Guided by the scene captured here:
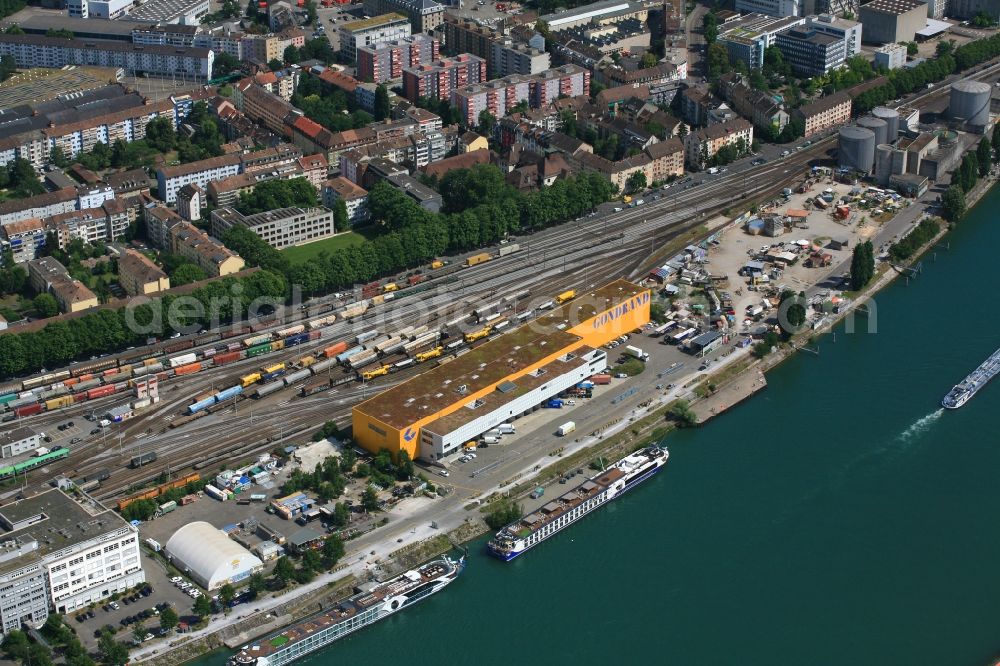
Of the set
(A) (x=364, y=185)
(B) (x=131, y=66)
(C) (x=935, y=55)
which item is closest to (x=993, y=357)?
(A) (x=364, y=185)

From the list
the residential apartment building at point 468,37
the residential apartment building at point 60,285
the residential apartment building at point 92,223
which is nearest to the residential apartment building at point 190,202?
the residential apartment building at point 92,223

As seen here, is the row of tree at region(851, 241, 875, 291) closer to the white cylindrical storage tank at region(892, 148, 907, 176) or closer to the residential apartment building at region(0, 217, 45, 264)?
the white cylindrical storage tank at region(892, 148, 907, 176)

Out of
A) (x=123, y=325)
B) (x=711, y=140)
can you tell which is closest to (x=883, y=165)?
(x=711, y=140)

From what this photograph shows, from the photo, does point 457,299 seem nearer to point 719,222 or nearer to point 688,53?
point 719,222

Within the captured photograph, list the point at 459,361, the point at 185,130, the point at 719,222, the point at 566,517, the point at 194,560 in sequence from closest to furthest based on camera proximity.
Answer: the point at 194,560 < the point at 566,517 < the point at 459,361 < the point at 719,222 < the point at 185,130

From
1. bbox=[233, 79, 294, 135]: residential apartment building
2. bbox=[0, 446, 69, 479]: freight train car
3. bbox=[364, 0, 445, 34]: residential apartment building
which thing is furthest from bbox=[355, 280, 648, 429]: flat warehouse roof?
bbox=[364, 0, 445, 34]: residential apartment building

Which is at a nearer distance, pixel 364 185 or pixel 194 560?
pixel 194 560
